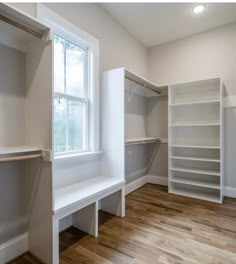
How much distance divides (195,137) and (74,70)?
2.36m

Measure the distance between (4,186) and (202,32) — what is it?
3.75m

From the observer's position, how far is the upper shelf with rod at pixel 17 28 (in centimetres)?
126

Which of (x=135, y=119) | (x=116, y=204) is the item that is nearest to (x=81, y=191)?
(x=116, y=204)

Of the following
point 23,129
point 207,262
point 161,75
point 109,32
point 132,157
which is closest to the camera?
point 207,262

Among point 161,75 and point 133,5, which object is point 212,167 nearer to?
point 161,75

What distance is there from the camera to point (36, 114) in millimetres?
1615

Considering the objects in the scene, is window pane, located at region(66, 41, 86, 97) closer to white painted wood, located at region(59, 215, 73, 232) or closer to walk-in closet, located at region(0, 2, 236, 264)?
walk-in closet, located at region(0, 2, 236, 264)

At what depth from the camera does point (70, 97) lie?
221 cm

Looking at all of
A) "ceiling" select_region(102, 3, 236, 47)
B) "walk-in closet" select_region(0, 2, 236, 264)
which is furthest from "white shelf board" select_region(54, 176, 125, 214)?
"ceiling" select_region(102, 3, 236, 47)

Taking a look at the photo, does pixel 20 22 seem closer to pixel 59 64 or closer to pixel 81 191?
pixel 59 64

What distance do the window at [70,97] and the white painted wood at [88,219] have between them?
71cm

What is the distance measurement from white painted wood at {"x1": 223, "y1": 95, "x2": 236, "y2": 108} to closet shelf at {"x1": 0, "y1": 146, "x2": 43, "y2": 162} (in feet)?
9.82

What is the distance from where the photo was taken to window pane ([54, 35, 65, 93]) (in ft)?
6.81

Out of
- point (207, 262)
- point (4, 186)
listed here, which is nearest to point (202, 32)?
point (207, 262)
